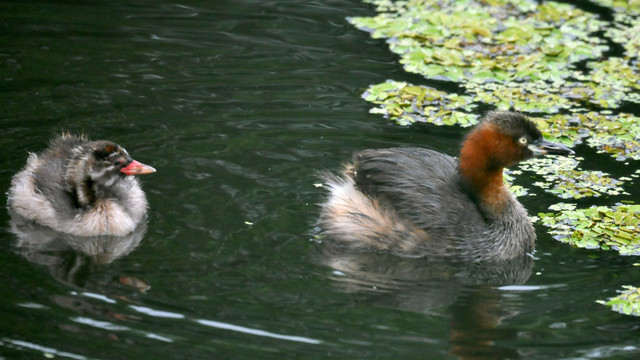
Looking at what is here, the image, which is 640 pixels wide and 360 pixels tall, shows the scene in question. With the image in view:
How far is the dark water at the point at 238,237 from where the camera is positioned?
5.79 metres

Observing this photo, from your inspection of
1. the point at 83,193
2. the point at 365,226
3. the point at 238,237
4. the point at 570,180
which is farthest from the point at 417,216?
the point at 83,193

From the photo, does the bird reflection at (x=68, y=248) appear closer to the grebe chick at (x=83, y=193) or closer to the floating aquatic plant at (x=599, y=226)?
the grebe chick at (x=83, y=193)

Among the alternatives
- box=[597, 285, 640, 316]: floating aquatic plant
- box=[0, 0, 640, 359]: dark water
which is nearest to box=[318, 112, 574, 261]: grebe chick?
box=[0, 0, 640, 359]: dark water

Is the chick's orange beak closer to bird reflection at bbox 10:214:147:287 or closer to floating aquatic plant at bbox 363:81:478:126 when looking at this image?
bird reflection at bbox 10:214:147:287

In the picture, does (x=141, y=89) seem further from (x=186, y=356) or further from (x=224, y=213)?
(x=186, y=356)

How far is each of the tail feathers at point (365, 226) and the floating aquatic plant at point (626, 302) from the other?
1335 millimetres

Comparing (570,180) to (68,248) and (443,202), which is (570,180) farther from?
(68,248)

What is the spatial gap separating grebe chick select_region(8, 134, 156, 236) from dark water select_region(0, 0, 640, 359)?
0.21 m

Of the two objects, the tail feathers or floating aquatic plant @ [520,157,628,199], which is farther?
floating aquatic plant @ [520,157,628,199]

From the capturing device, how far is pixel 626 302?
6.29 m

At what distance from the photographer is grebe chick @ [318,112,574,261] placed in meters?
6.92

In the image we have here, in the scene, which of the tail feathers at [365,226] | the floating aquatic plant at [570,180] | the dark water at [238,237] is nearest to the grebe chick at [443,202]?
the tail feathers at [365,226]

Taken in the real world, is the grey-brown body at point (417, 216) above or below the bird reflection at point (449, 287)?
above

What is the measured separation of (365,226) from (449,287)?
793 mm
